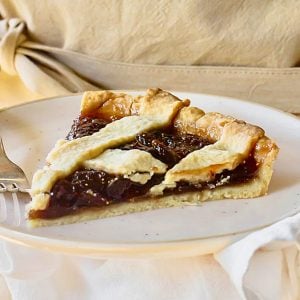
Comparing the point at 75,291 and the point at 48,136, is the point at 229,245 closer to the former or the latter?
the point at 75,291

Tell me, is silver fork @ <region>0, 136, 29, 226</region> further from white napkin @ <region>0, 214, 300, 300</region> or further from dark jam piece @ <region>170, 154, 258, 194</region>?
dark jam piece @ <region>170, 154, 258, 194</region>

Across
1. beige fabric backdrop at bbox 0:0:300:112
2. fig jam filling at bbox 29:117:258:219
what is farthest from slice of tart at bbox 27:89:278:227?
beige fabric backdrop at bbox 0:0:300:112

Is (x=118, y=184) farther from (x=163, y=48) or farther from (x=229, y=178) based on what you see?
(x=163, y=48)

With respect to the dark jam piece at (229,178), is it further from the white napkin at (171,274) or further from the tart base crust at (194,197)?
the white napkin at (171,274)

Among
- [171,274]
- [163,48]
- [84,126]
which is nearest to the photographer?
[171,274]

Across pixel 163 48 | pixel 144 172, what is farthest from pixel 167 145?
pixel 163 48
